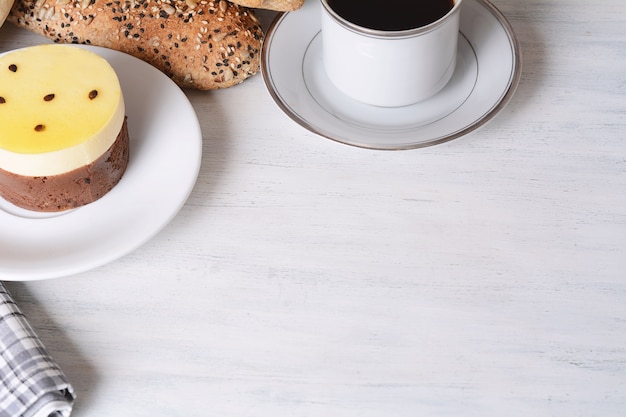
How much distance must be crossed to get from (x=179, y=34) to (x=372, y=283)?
0.42 meters

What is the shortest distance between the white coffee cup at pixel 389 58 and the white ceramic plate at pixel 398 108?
0.02 metres

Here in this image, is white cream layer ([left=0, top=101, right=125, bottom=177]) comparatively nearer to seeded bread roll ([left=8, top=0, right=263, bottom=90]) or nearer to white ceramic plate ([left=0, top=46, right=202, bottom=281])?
white ceramic plate ([left=0, top=46, right=202, bottom=281])

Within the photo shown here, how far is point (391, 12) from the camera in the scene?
2.96 ft

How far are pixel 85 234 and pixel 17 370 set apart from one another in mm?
174

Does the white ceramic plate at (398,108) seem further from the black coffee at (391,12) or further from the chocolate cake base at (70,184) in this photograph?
the chocolate cake base at (70,184)

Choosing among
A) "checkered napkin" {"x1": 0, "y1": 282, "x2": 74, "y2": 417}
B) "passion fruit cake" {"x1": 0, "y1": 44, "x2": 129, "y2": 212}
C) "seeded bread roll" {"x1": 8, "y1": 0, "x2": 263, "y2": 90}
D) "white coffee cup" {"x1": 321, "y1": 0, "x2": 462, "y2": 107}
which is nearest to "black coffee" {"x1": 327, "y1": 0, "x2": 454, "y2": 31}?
"white coffee cup" {"x1": 321, "y1": 0, "x2": 462, "y2": 107}

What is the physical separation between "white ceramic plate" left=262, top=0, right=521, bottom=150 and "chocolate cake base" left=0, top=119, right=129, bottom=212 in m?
0.21

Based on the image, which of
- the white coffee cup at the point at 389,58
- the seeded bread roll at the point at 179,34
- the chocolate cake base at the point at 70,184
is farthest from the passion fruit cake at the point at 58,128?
the white coffee cup at the point at 389,58

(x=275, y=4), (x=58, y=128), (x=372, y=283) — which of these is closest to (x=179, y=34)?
(x=275, y=4)

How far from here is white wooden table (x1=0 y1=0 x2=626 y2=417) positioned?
73 cm

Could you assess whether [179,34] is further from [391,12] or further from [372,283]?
[372,283]

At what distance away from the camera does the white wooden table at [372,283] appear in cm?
73

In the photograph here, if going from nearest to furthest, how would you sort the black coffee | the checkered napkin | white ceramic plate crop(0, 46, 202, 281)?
the checkered napkin < white ceramic plate crop(0, 46, 202, 281) < the black coffee

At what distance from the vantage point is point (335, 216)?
2.85 ft
